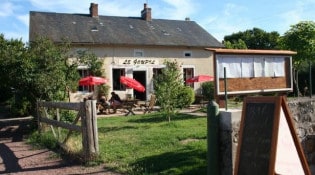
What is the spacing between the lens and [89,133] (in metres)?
8.77

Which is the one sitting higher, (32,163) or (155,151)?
(155,151)

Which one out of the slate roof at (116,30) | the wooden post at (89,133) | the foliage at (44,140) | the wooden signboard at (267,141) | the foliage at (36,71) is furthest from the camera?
the slate roof at (116,30)

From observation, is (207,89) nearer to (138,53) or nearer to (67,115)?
(138,53)

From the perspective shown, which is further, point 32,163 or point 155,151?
point 155,151

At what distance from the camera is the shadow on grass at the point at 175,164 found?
6.95 meters

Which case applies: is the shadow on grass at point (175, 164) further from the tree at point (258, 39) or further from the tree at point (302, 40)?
the tree at point (258, 39)

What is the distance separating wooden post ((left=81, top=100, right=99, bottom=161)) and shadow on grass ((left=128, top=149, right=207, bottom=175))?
1.12 m

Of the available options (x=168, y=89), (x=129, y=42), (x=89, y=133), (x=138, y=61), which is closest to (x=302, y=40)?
(x=138, y=61)

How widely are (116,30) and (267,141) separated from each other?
25.4m

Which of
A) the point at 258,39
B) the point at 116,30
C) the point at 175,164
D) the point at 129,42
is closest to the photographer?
the point at 175,164

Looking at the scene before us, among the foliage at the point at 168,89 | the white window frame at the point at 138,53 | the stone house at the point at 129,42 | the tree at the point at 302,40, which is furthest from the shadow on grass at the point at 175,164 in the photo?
the white window frame at the point at 138,53

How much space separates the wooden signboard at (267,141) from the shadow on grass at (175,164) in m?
1.86

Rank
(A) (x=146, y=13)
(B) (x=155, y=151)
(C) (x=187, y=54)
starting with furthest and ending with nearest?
(A) (x=146, y=13)
(C) (x=187, y=54)
(B) (x=155, y=151)

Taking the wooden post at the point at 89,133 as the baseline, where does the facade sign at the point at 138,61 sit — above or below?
above
